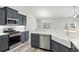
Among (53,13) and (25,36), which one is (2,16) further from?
(53,13)

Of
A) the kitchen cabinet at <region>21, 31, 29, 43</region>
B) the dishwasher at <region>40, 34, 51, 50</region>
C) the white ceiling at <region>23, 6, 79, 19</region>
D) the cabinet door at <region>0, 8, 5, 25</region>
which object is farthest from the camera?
the dishwasher at <region>40, 34, 51, 50</region>

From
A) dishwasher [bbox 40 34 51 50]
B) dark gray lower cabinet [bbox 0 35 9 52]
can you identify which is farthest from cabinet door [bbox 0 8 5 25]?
dishwasher [bbox 40 34 51 50]

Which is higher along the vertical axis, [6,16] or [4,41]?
[6,16]

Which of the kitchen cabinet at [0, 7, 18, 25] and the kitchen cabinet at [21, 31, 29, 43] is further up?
the kitchen cabinet at [0, 7, 18, 25]

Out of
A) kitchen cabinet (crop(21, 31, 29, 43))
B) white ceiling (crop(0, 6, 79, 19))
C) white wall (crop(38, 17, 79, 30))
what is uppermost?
white ceiling (crop(0, 6, 79, 19))

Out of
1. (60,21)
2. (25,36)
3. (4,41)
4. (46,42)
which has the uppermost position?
(60,21)

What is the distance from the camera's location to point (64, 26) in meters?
1.68

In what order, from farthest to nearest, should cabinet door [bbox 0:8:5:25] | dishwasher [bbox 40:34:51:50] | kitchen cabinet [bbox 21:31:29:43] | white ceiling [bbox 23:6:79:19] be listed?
dishwasher [bbox 40:34:51:50], cabinet door [bbox 0:8:5:25], kitchen cabinet [bbox 21:31:29:43], white ceiling [bbox 23:6:79:19]

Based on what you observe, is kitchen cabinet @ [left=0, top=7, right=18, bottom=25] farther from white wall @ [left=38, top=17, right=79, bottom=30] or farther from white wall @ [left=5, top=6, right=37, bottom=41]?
white wall @ [left=38, top=17, right=79, bottom=30]

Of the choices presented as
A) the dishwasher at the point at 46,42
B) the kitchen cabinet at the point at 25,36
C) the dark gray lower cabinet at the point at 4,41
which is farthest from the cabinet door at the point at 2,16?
the dishwasher at the point at 46,42

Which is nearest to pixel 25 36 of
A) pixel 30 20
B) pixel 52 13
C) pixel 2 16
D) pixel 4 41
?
pixel 30 20
